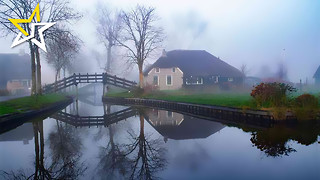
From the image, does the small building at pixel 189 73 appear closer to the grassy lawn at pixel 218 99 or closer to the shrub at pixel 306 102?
the grassy lawn at pixel 218 99

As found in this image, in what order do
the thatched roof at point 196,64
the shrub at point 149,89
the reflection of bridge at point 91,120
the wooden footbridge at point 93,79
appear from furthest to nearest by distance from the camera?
the thatched roof at point 196,64 → the wooden footbridge at point 93,79 → the shrub at point 149,89 → the reflection of bridge at point 91,120

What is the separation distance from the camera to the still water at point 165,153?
252 inches

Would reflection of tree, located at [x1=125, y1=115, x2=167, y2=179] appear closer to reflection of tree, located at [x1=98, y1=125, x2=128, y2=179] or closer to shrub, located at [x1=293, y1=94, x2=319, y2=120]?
reflection of tree, located at [x1=98, y1=125, x2=128, y2=179]

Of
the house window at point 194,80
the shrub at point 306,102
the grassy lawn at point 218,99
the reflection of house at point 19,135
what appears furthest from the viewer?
the house window at point 194,80

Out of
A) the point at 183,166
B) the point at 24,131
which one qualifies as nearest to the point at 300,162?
the point at 183,166

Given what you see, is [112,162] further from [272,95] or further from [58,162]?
[272,95]

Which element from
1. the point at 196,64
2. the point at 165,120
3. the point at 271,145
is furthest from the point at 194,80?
the point at 271,145

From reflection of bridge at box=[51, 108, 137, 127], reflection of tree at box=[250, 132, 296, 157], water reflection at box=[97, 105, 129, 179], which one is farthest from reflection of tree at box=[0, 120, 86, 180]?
reflection of tree at box=[250, 132, 296, 157]

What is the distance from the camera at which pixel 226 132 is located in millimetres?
11914

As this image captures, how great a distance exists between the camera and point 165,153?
27.3 ft

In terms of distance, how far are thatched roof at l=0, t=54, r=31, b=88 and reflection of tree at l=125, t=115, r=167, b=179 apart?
50.9 metres

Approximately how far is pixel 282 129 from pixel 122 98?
23.9m

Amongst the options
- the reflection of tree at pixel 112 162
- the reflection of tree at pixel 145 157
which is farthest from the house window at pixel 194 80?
the reflection of tree at pixel 112 162

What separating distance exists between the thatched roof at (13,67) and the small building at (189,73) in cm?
2901
